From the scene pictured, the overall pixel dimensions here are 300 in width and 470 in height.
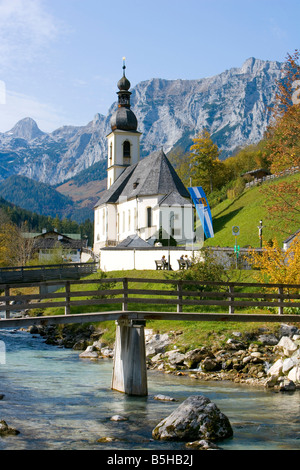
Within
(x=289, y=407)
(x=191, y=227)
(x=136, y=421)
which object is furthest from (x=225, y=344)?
(x=191, y=227)

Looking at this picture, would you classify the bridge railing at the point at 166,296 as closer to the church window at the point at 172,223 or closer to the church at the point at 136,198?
the church at the point at 136,198

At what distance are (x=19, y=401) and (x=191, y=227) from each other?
4500cm

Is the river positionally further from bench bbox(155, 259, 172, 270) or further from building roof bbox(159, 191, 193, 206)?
building roof bbox(159, 191, 193, 206)

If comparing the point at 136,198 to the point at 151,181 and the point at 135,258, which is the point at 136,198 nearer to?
the point at 151,181

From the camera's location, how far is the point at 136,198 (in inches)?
2717

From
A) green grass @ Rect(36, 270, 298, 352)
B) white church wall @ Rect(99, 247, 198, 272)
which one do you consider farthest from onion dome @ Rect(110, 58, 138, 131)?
green grass @ Rect(36, 270, 298, 352)

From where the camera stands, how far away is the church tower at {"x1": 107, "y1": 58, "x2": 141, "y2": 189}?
88062mm

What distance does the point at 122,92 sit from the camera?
289 ft

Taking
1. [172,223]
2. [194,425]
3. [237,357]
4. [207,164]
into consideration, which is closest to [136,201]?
[172,223]

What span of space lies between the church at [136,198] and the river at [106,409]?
29.4 metres

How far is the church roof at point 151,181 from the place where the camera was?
66.9 meters

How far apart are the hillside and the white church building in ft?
15.7
